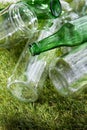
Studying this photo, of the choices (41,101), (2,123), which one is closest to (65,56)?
(41,101)

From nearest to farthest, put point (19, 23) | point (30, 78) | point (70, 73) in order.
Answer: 1. point (70, 73)
2. point (30, 78)
3. point (19, 23)

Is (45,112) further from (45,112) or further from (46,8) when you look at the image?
(46,8)

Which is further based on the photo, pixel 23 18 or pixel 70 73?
pixel 23 18

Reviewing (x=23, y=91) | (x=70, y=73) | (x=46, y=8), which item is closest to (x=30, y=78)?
(x=23, y=91)

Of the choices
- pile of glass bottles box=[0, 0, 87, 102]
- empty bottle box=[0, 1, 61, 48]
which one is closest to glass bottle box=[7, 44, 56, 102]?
pile of glass bottles box=[0, 0, 87, 102]

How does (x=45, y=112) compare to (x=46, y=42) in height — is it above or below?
below

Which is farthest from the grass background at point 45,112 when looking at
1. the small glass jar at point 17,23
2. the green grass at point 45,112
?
the small glass jar at point 17,23

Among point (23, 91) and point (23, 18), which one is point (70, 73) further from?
point (23, 18)

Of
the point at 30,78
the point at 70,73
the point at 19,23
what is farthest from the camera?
the point at 19,23
